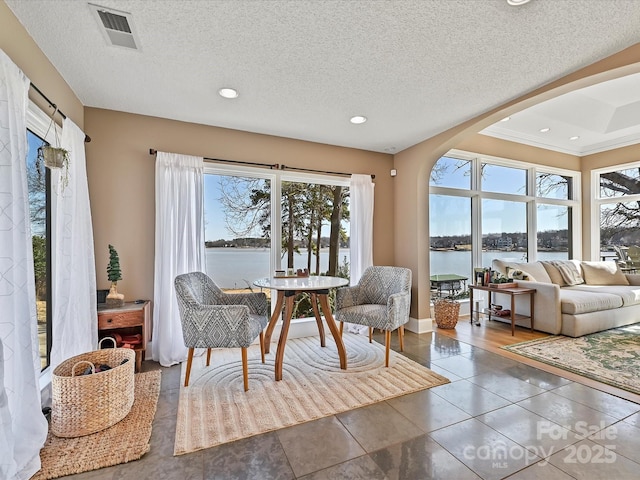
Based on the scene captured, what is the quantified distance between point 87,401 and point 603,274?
6.80 meters

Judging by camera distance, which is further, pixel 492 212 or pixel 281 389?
pixel 492 212

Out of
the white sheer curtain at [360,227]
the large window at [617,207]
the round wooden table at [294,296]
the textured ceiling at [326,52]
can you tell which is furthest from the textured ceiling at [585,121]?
the round wooden table at [294,296]

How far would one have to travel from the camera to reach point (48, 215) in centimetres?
249

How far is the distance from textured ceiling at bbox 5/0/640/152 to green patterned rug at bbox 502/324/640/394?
257cm

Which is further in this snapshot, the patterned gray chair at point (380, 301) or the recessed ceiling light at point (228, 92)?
the patterned gray chair at point (380, 301)

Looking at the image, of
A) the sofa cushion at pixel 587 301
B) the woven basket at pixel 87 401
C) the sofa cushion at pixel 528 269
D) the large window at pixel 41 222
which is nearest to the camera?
the woven basket at pixel 87 401

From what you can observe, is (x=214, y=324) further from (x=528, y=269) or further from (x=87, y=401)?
(x=528, y=269)

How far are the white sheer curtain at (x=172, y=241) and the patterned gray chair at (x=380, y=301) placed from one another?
1670 mm

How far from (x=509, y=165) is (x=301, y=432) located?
529 cm

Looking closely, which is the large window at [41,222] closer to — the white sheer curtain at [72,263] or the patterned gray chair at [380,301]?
the white sheer curtain at [72,263]

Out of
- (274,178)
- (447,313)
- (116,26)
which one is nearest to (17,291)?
(116,26)

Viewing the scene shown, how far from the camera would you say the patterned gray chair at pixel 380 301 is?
2938 millimetres

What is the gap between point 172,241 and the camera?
3.14m

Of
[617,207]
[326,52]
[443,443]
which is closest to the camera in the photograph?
[443,443]
